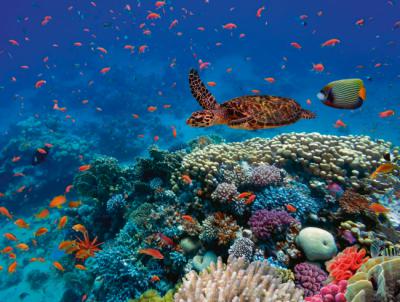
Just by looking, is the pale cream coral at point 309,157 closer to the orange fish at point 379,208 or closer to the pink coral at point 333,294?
the orange fish at point 379,208

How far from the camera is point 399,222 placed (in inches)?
180

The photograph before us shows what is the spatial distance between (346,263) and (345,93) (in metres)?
2.57

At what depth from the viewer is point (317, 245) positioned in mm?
4148

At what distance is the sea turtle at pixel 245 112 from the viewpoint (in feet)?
13.5

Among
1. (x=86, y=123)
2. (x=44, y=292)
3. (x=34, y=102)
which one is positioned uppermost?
(x=34, y=102)

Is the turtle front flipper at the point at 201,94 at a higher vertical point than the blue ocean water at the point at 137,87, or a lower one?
lower

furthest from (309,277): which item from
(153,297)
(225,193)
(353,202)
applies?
(153,297)

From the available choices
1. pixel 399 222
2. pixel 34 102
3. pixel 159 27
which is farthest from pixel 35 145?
pixel 159 27

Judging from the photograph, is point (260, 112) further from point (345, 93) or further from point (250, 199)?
point (250, 199)

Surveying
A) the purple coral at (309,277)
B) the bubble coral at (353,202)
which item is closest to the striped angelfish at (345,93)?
the bubble coral at (353,202)

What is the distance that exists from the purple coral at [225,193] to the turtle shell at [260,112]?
1429 millimetres

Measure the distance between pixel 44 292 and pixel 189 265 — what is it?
9.32 metres

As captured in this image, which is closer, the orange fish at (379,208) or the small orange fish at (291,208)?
the orange fish at (379,208)

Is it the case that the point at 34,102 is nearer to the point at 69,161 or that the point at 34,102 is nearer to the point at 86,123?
the point at 86,123
